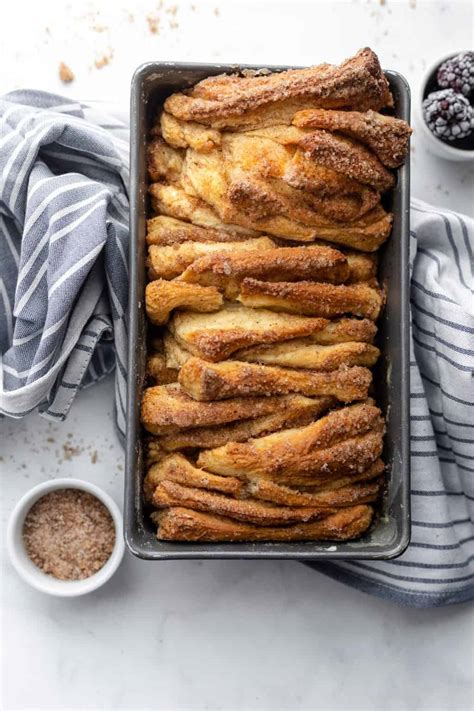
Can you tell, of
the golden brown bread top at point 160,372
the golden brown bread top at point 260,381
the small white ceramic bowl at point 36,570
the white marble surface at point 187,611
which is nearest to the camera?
the golden brown bread top at point 260,381

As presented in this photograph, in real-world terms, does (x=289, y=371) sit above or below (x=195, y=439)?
above

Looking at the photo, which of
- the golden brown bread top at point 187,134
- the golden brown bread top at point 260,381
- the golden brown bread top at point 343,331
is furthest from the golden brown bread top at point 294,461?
the golden brown bread top at point 187,134

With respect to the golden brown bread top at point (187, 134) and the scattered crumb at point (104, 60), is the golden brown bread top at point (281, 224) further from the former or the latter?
the scattered crumb at point (104, 60)

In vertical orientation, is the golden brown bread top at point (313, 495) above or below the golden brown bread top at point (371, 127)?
below

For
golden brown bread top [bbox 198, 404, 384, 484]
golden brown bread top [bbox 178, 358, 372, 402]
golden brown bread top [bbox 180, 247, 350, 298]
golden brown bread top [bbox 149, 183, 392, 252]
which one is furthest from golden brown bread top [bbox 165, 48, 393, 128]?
golden brown bread top [bbox 198, 404, 384, 484]

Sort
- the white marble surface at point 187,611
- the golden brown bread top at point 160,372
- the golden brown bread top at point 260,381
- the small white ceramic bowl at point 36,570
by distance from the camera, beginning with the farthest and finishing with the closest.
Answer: the white marble surface at point 187,611, the small white ceramic bowl at point 36,570, the golden brown bread top at point 160,372, the golden brown bread top at point 260,381

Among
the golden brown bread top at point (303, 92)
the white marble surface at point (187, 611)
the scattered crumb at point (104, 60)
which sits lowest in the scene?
the white marble surface at point (187, 611)

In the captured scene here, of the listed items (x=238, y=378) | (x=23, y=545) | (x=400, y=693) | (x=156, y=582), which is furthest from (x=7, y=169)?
(x=400, y=693)

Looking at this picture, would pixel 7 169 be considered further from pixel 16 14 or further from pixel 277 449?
pixel 277 449
